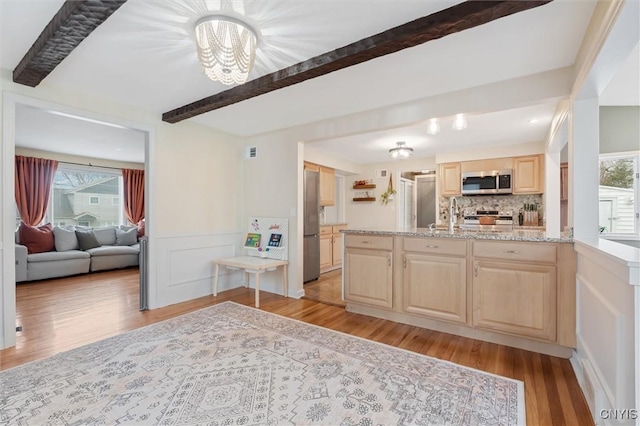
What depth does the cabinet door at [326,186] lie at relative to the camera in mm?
5865

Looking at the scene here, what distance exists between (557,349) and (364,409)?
1.78m

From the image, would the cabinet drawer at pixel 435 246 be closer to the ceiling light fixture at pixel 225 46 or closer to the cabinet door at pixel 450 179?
the ceiling light fixture at pixel 225 46

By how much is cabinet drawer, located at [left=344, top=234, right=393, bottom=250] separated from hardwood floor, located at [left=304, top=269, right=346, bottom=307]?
2.82 ft

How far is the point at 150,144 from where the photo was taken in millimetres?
3539

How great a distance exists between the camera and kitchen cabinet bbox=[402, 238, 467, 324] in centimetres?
268

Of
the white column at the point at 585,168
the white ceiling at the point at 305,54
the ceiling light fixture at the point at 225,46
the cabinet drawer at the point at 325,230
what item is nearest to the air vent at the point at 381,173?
the cabinet drawer at the point at 325,230

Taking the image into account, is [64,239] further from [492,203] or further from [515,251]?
[492,203]

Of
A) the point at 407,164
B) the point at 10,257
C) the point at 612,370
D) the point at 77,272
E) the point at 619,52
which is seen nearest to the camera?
the point at 612,370

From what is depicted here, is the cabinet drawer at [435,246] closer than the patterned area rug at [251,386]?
No

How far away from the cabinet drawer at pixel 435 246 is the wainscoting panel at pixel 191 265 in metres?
2.68

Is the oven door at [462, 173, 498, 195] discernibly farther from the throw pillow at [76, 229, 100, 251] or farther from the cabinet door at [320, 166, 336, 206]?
the throw pillow at [76, 229, 100, 251]

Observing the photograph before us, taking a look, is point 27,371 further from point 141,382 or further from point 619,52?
point 619,52

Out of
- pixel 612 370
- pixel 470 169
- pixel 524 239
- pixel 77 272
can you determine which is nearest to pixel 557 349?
pixel 524 239

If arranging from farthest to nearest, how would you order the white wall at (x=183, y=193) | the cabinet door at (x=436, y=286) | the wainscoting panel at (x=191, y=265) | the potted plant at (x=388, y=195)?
the potted plant at (x=388, y=195), the wainscoting panel at (x=191, y=265), the white wall at (x=183, y=193), the cabinet door at (x=436, y=286)
